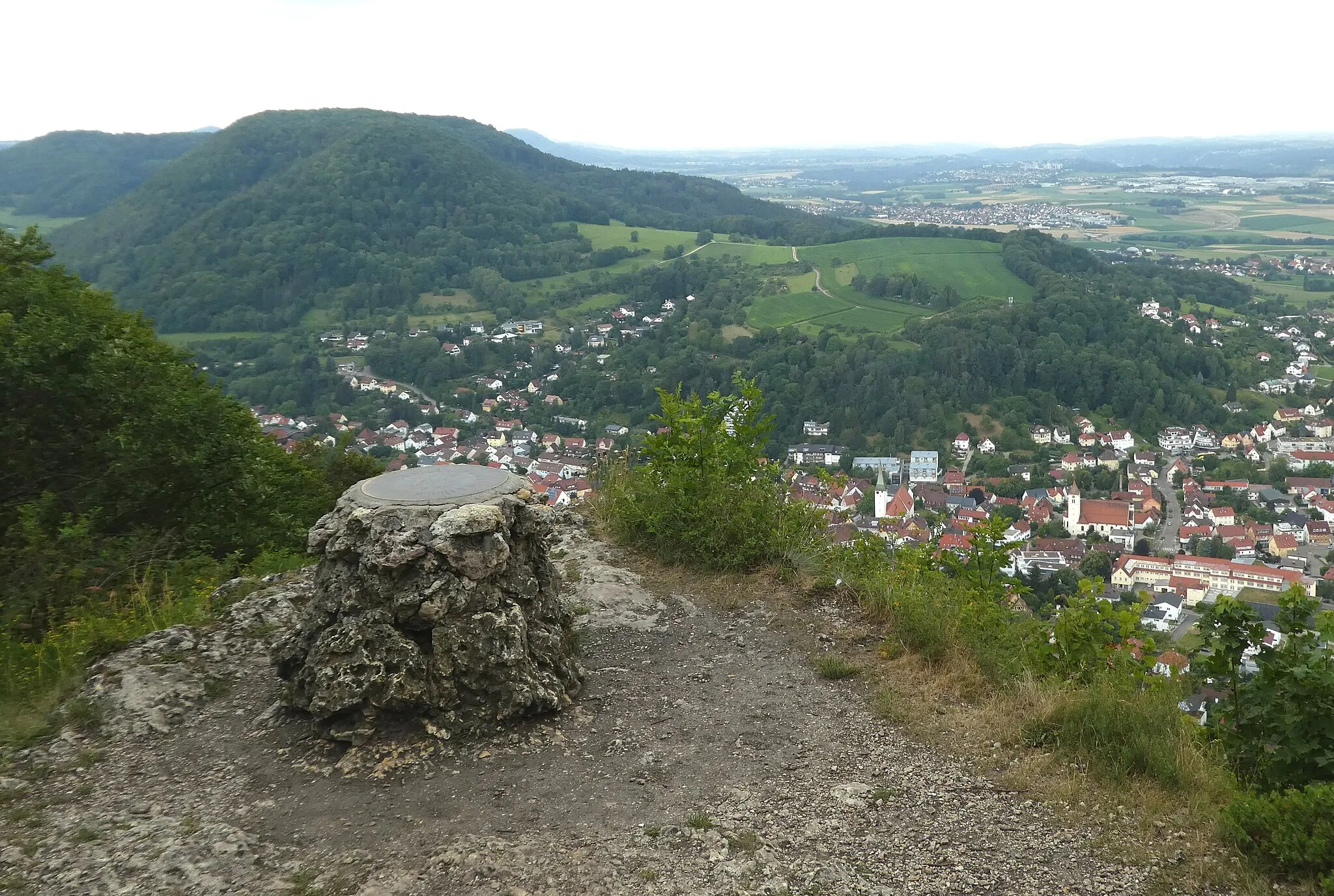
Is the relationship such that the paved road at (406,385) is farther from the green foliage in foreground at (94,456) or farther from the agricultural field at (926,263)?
the green foliage in foreground at (94,456)

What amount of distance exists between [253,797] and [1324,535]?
145 ft

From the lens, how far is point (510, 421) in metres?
55.1

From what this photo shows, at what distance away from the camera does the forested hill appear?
8131 cm

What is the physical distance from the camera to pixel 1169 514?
1640 inches

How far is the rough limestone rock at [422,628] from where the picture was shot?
5.33 m

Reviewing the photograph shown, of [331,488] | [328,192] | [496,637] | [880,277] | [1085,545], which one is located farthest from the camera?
[328,192]

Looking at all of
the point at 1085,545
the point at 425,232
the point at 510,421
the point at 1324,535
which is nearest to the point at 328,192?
the point at 425,232

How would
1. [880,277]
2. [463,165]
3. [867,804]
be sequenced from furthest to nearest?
1. [463,165]
2. [880,277]
3. [867,804]

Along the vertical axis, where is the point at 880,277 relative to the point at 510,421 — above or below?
above

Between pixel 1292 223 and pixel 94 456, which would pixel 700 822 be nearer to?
pixel 94 456

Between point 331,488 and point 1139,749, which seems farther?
point 331,488

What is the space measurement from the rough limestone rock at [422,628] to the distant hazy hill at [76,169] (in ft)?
445

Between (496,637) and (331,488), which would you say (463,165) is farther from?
(496,637)

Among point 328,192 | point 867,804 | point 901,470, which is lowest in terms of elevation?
point 901,470
